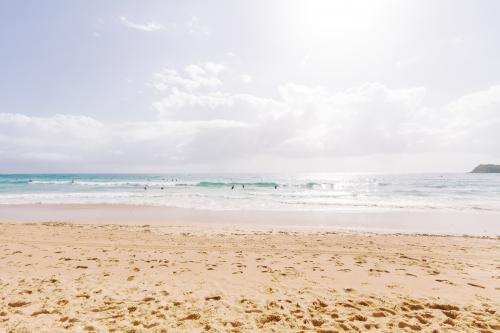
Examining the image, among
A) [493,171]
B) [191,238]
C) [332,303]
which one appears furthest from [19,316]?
[493,171]

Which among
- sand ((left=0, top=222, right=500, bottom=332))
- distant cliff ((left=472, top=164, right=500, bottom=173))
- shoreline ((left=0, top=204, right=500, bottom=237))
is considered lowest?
shoreline ((left=0, top=204, right=500, bottom=237))

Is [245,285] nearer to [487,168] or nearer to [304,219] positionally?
[304,219]

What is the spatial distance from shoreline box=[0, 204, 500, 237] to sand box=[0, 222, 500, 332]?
14.0 feet

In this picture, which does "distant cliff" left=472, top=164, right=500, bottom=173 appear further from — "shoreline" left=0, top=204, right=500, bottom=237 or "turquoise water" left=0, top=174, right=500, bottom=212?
"shoreline" left=0, top=204, right=500, bottom=237

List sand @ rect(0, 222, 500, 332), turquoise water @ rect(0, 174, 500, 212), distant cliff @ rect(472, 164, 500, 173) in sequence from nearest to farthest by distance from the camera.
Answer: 1. sand @ rect(0, 222, 500, 332)
2. turquoise water @ rect(0, 174, 500, 212)
3. distant cliff @ rect(472, 164, 500, 173)

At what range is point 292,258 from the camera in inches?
341

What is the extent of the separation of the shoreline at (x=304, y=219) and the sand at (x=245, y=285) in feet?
14.0

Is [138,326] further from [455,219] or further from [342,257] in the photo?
[455,219]

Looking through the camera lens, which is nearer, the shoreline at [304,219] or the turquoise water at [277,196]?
the shoreline at [304,219]

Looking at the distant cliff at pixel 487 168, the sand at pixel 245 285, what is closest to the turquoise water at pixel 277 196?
the sand at pixel 245 285

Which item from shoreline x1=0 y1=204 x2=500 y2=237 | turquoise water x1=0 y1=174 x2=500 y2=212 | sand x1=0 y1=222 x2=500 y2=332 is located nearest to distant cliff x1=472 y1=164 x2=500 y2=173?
turquoise water x1=0 y1=174 x2=500 y2=212

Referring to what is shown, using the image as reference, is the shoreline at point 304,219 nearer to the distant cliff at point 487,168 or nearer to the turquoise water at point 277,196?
the turquoise water at point 277,196

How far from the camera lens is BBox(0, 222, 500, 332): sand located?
4.59 m

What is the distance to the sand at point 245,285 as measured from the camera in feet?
15.1
